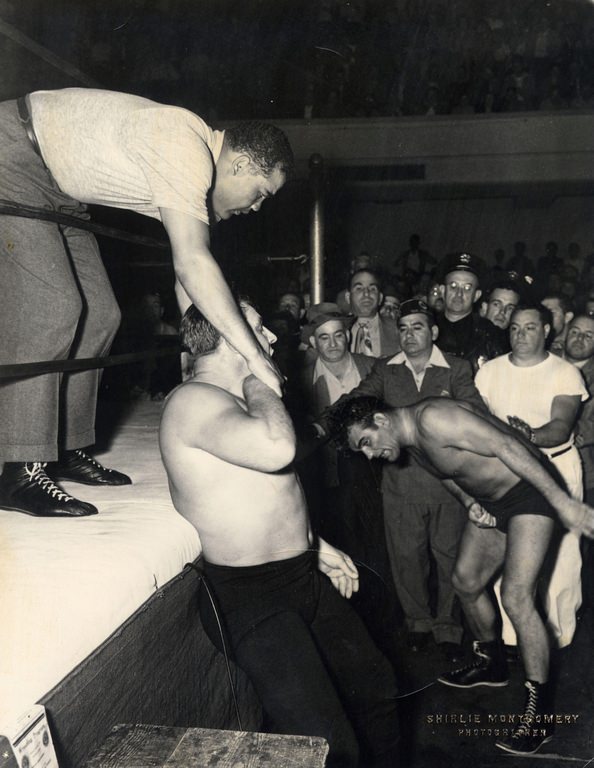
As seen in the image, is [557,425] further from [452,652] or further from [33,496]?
[33,496]

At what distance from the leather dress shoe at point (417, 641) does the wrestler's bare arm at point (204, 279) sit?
5.91 feet

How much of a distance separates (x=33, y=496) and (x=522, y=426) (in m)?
1.81

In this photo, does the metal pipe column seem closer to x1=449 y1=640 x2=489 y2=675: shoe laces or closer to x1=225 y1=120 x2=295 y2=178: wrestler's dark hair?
x1=225 y1=120 x2=295 y2=178: wrestler's dark hair

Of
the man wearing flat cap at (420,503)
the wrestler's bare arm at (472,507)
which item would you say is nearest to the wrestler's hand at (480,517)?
the wrestler's bare arm at (472,507)

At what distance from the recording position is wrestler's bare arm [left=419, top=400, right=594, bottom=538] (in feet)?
6.81

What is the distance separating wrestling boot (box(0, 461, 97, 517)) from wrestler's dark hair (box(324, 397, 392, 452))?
117cm

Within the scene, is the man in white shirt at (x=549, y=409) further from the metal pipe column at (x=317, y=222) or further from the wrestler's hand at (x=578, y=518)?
the metal pipe column at (x=317, y=222)

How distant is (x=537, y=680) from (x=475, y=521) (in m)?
0.59

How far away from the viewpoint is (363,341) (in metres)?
3.17

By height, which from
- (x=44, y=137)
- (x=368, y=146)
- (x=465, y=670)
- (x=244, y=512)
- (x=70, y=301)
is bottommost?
(x=465, y=670)

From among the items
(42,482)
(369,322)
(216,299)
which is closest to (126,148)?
(216,299)

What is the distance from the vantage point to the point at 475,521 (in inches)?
93.0

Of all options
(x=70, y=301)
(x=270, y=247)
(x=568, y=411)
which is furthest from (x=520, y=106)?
(x=70, y=301)

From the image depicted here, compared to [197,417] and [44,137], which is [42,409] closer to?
[197,417]
